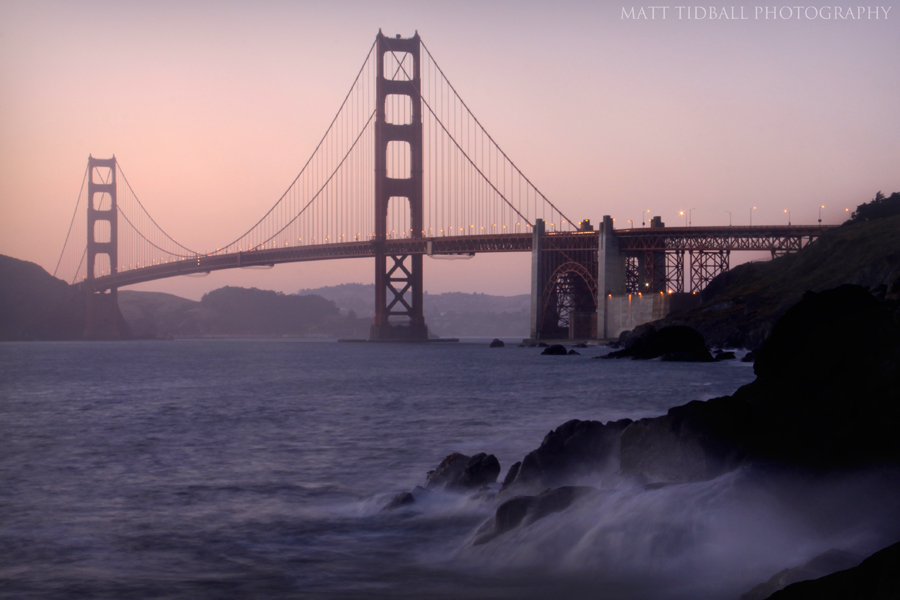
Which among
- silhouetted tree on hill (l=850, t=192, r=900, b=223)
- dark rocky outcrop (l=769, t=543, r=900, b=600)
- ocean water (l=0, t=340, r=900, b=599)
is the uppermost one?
silhouetted tree on hill (l=850, t=192, r=900, b=223)

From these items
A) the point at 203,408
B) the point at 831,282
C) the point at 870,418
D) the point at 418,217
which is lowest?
the point at 203,408

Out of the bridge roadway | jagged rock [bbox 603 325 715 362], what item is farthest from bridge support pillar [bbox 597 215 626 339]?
jagged rock [bbox 603 325 715 362]

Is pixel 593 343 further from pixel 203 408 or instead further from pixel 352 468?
pixel 352 468

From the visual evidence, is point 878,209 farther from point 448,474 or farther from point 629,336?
point 448,474

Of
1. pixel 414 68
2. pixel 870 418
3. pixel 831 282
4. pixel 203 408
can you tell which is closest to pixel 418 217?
pixel 414 68

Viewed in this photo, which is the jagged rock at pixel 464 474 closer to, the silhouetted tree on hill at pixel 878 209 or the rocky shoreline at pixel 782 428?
the rocky shoreline at pixel 782 428

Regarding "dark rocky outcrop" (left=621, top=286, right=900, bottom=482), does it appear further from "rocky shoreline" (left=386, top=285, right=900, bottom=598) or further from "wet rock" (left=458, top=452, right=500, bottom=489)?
"wet rock" (left=458, top=452, right=500, bottom=489)

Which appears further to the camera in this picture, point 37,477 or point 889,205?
point 889,205

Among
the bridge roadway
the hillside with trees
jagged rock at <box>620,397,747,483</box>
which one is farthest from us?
the bridge roadway
